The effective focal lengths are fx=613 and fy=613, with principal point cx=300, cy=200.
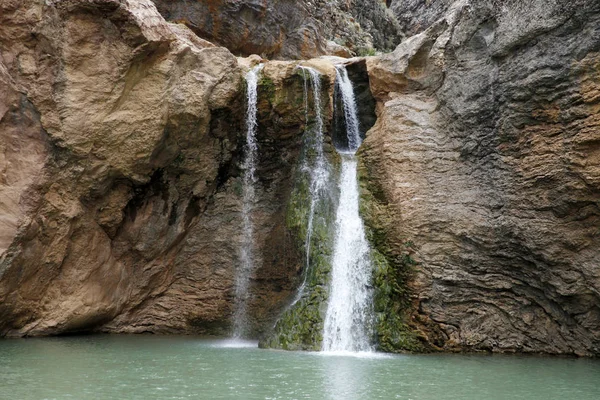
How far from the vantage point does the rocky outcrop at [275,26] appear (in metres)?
23.7

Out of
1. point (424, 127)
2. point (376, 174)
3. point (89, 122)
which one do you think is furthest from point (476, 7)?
point (89, 122)

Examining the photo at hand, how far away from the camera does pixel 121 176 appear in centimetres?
1457

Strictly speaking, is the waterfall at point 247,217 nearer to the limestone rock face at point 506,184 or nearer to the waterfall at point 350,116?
the waterfall at point 350,116

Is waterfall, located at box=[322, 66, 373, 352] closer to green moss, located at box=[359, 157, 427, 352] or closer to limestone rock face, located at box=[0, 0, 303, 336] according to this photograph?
green moss, located at box=[359, 157, 427, 352]

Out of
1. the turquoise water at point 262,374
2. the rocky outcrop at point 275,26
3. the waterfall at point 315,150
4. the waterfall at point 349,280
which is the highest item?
the rocky outcrop at point 275,26

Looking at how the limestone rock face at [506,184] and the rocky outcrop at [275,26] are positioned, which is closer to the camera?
the limestone rock face at [506,184]

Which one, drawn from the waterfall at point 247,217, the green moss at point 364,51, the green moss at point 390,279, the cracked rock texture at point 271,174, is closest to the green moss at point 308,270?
the cracked rock texture at point 271,174

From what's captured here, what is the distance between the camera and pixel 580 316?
41.7 ft

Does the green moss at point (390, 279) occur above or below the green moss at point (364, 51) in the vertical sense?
below

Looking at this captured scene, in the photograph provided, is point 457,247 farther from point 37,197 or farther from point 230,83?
point 37,197

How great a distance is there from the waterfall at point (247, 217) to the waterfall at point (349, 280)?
255cm

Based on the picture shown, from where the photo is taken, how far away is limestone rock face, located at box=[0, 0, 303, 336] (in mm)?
13164

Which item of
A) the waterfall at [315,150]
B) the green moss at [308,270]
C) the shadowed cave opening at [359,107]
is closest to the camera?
the green moss at [308,270]

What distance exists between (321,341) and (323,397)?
4969mm
